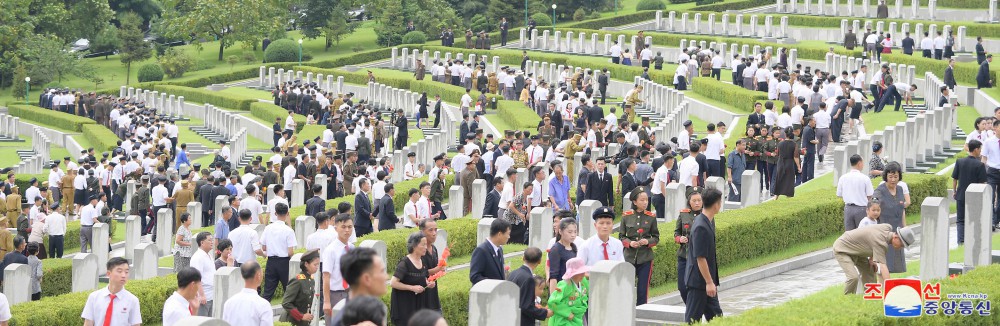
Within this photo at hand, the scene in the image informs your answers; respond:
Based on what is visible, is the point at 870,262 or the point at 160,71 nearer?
the point at 870,262

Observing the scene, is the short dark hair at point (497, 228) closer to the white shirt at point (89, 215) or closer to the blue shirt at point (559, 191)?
the blue shirt at point (559, 191)

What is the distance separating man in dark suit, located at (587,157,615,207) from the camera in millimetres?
22125

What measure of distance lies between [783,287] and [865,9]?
164 feet

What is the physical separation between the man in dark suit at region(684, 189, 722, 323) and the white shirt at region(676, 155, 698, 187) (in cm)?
798

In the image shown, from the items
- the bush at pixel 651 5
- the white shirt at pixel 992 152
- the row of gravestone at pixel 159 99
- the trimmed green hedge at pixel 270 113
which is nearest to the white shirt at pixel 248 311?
the white shirt at pixel 992 152

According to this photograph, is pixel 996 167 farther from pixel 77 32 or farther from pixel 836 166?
pixel 77 32

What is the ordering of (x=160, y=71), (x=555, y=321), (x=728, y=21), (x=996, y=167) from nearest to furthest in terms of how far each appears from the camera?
1. (x=555, y=321)
2. (x=996, y=167)
3. (x=728, y=21)
4. (x=160, y=71)

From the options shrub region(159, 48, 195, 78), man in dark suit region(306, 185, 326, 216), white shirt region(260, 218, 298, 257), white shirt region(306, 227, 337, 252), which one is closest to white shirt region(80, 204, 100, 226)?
man in dark suit region(306, 185, 326, 216)

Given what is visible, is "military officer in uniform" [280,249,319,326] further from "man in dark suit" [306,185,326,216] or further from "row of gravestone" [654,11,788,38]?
"row of gravestone" [654,11,788,38]

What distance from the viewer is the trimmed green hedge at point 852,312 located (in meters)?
11.9

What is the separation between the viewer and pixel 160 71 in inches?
2788

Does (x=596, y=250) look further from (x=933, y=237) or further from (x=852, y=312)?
(x=933, y=237)

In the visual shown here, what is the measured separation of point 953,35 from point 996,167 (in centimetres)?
3637

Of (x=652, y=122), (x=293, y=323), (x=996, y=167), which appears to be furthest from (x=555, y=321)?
(x=652, y=122)
